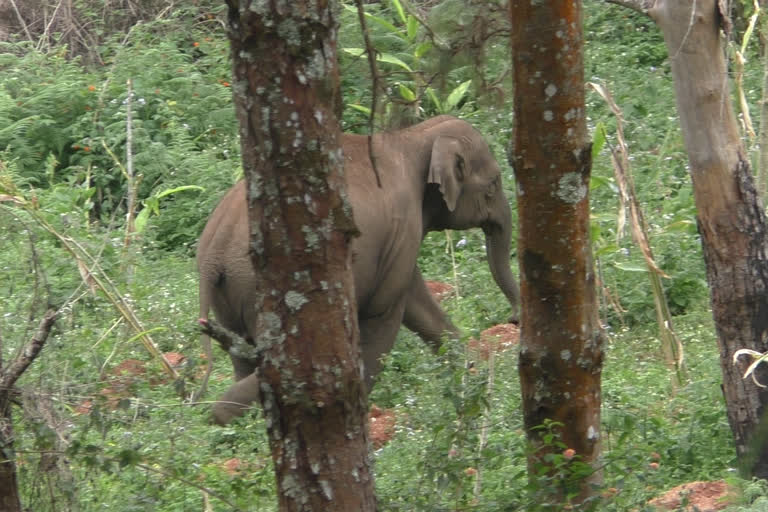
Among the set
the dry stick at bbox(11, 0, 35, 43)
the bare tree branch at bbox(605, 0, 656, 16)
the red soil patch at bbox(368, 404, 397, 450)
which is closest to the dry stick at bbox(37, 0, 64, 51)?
the dry stick at bbox(11, 0, 35, 43)

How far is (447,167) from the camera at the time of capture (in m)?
7.31

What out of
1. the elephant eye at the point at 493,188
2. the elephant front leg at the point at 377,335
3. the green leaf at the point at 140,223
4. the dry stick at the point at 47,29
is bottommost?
the elephant front leg at the point at 377,335

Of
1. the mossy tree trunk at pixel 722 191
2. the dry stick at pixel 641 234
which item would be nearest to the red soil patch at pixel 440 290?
the dry stick at pixel 641 234

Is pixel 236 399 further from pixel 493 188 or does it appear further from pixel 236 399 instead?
pixel 493 188

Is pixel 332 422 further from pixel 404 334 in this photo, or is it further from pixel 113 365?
pixel 404 334

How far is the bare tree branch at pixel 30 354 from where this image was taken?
383 centimetres

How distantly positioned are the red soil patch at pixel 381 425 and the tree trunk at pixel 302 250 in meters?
2.49

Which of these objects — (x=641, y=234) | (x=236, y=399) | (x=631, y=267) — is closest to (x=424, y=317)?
(x=631, y=267)

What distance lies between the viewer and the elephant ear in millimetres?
7293

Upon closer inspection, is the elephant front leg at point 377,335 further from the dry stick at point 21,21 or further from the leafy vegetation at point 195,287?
the dry stick at point 21,21

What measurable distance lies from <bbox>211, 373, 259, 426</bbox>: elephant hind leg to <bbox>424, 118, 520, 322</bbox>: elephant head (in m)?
1.57

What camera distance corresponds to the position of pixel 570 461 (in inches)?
165

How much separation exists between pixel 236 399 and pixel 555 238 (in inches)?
115

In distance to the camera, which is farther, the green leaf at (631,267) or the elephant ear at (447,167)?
the elephant ear at (447,167)
